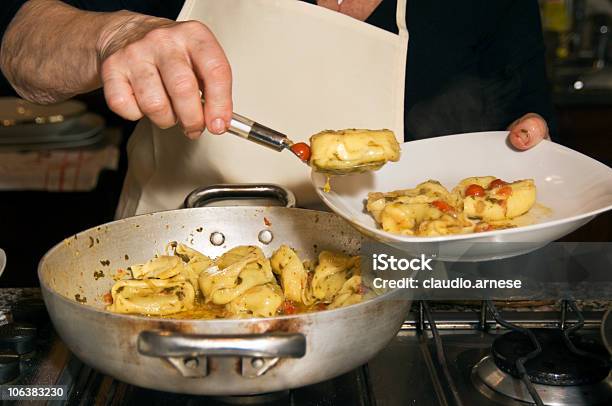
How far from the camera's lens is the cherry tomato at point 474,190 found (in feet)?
3.56

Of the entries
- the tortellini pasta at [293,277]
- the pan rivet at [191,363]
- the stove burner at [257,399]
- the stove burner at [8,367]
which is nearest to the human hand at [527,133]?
the tortellini pasta at [293,277]

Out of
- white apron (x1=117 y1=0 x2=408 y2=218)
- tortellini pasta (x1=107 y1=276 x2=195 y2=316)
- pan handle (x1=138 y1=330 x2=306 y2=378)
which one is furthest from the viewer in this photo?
white apron (x1=117 y1=0 x2=408 y2=218)

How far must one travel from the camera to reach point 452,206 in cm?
107

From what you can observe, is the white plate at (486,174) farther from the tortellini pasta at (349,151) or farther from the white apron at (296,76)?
the white apron at (296,76)

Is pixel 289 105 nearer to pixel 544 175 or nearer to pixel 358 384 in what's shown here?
pixel 544 175

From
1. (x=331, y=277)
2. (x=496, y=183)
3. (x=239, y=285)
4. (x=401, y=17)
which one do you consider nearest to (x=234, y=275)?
(x=239, y=285)

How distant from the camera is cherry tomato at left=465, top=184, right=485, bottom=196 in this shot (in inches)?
42.7

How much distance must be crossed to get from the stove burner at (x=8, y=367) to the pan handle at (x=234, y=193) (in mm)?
344

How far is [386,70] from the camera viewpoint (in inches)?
56.0

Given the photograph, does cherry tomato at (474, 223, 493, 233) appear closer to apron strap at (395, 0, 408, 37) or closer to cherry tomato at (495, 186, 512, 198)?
cherry tomato at (495, 186, 512, 198)

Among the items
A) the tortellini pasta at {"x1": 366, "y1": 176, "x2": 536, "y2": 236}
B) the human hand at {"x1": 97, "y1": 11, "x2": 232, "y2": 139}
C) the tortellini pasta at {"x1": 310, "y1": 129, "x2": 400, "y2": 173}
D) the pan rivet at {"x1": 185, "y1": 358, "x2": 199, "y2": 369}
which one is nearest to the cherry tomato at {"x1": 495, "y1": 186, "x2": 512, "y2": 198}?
the tortellini pasta at {"x1": 366, "y1": 176, "x2": 536, "y2": 236}

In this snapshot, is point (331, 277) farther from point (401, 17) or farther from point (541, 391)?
point (401, 17)

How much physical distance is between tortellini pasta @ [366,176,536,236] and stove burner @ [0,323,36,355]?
45 centimetres

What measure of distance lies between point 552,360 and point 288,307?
1.08 feet
